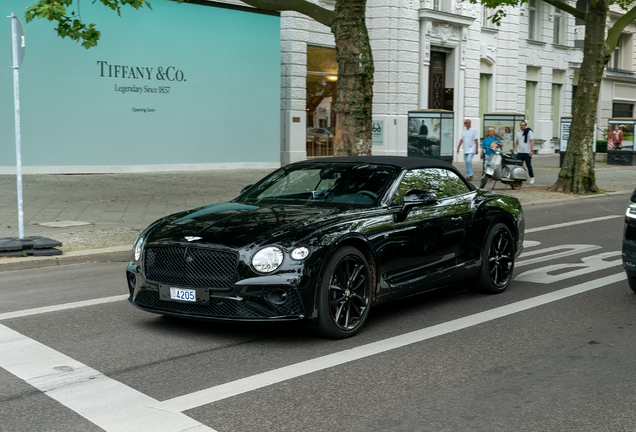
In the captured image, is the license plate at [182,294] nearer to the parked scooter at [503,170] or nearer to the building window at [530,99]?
the parked scooter at [503,170]

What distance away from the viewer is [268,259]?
18.5ft

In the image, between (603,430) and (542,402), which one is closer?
(603,430)

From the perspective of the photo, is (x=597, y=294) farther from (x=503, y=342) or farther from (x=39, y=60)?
(x=39, y=60)

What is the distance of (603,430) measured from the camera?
411 cm

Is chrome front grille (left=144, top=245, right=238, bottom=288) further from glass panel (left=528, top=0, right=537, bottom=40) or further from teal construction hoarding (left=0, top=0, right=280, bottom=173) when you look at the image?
glass panel (left=528, top=0, right=537, bottom=40)

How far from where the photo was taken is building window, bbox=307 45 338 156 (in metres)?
28.9

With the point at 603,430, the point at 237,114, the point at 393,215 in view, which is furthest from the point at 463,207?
the point at 237,114

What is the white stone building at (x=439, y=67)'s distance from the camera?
27.7 meters

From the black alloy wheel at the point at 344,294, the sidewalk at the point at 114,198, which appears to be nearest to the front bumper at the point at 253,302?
the black alloy wheel at the point at 344,294

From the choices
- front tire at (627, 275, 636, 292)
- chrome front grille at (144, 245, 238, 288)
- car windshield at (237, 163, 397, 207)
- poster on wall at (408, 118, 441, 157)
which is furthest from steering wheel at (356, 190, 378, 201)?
poster on wall at (408, 118, 441, 157)

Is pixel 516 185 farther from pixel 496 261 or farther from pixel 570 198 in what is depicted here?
pixel 496 261

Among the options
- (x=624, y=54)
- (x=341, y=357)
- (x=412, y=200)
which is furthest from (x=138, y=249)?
(x=624, y=54)

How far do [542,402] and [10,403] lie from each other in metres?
3.07

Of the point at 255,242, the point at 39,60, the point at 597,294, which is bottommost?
the point at 597,294
